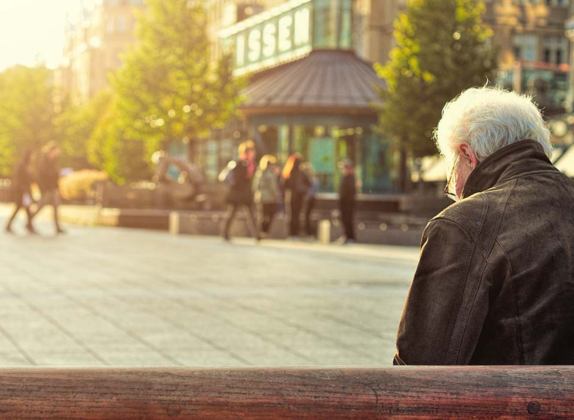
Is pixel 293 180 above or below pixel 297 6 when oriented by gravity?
below

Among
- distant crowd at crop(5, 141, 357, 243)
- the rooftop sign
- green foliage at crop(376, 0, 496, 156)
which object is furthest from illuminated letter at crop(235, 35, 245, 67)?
distant crowd at crop(5, 141, 357, 243)

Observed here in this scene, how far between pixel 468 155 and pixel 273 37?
2392 inches

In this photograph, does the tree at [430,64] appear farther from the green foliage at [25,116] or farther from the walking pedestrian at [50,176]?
the green foliage at [25,116]

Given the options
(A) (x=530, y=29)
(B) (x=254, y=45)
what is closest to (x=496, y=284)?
(B) (x=254, y=45)

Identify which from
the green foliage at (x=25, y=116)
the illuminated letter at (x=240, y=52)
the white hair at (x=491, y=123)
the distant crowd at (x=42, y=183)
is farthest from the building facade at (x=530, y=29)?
the white hair at (x=491, y=123)

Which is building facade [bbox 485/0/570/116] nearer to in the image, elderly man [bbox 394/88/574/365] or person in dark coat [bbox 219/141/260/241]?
person in dark coat [bbox 219/141/260/241]

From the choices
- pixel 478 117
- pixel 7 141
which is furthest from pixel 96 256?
pixel 7 141

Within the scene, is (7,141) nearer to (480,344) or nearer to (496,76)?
(496,76)

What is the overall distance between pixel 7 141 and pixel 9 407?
7562cm

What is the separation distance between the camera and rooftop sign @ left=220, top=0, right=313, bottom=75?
6000 centimetres

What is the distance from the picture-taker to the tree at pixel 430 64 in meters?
38.8

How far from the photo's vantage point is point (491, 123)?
3748mm

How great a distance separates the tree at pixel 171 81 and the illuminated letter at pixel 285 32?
35.6 ft

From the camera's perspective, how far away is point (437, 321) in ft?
11.4
